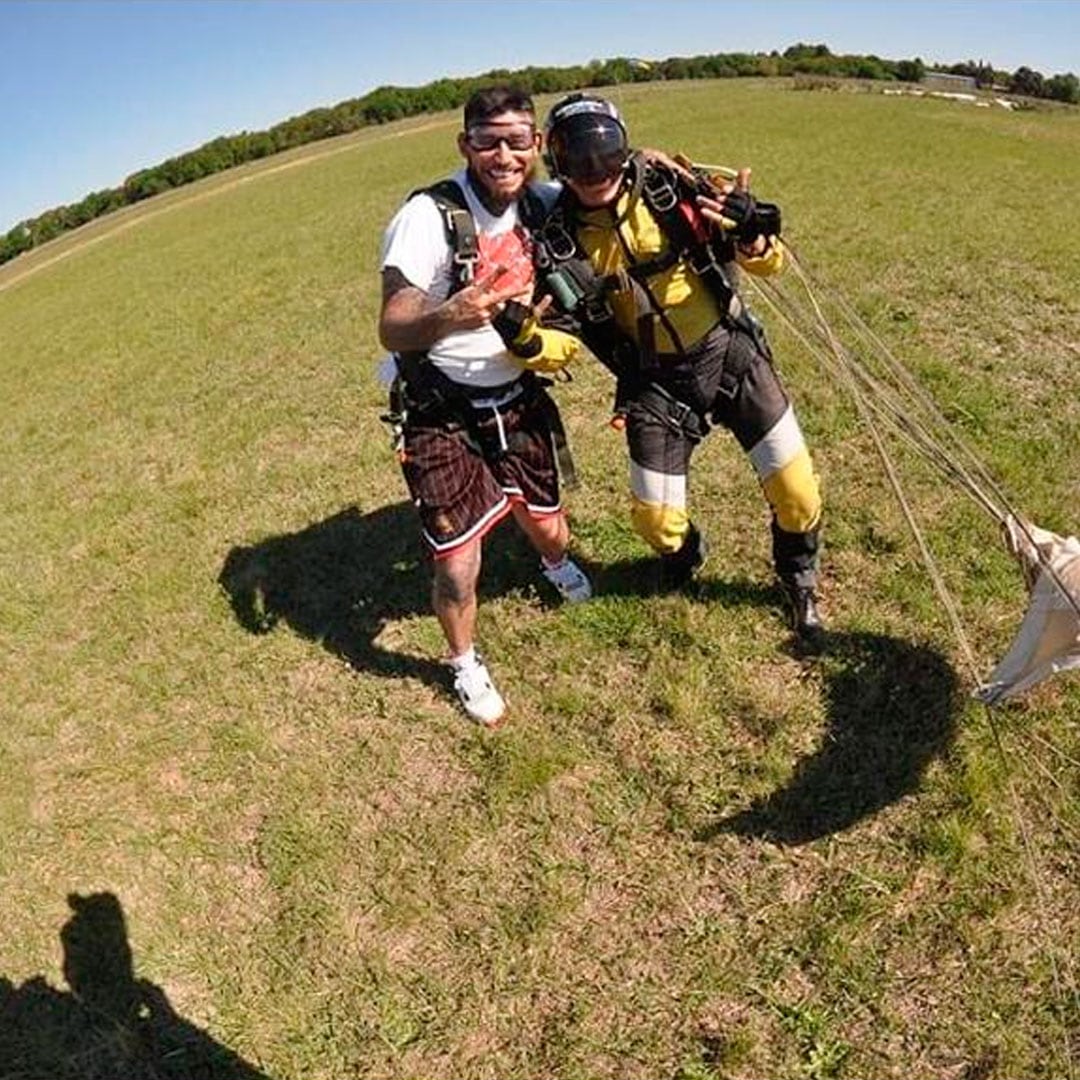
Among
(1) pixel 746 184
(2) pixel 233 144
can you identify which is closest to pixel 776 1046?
(1) pixel 746 184

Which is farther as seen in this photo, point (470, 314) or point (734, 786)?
point (734, 786)

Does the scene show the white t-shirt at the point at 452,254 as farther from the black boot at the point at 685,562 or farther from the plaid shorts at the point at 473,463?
the black boot at the point at 685,562

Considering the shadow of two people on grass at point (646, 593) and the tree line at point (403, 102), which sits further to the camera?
the tree line at point (403, 102)

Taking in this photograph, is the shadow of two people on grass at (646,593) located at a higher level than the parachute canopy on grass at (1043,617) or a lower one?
lower

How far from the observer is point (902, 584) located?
211 inches

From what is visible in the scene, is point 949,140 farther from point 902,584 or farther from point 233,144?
point 233,144

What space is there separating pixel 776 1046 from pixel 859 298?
890 centimetres

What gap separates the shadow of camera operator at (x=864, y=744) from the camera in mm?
4168

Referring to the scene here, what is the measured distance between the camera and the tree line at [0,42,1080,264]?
59.9 m

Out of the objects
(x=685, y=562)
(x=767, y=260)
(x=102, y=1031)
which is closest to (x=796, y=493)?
(x=685, y=562)

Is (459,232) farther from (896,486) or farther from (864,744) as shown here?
(864,744)

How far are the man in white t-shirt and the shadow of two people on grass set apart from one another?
0.85 metres

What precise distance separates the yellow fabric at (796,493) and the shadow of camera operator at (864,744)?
801 mm

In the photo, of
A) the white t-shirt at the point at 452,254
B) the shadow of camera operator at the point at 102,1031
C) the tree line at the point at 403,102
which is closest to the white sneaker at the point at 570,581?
the white t-shirt at the point at 452,254
